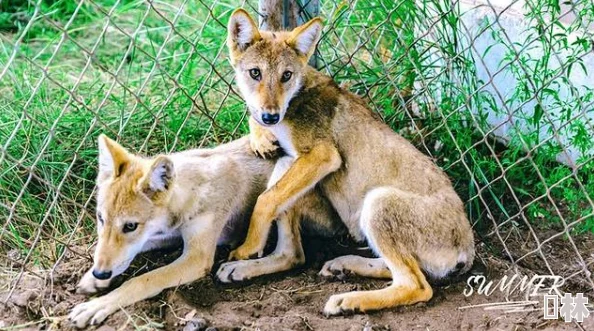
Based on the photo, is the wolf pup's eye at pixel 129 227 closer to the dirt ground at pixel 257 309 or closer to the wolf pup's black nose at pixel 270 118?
the dirt ground at pixel 257 309

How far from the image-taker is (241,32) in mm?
4695

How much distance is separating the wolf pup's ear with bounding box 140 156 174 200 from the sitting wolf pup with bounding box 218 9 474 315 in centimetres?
62

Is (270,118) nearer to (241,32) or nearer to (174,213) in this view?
(241,32)

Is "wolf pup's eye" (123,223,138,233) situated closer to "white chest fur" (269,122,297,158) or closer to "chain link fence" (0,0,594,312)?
"chain link fence" (0,0,594,312)

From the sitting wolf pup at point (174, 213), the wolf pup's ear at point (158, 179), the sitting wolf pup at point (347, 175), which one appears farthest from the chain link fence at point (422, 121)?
the wolf pup's ear at point (158, 179)

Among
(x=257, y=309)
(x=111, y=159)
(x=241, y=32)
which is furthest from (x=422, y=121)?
(x=111, y=159)

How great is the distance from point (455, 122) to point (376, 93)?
0.67 m

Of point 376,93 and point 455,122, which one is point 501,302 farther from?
point 376,93

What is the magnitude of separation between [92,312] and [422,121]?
2644mm

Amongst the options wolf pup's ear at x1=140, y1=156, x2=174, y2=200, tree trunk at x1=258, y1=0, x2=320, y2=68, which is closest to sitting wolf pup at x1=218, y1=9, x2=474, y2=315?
tree trunk at x1=258, y1=0, x2=320, y2=68

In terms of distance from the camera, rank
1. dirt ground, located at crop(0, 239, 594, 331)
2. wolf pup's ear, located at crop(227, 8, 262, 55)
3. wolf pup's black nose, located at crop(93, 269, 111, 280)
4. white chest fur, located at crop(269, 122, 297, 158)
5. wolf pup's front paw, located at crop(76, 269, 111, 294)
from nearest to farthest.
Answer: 1. wolf pup's black nose, located at crop(93, 269, 111, 280)
2. dirt ground, located at crop(0, 239, 594, 331)
3. wolf pup's front paw, located at crop(76, 269, 111, 294)
4. wolf pup's ear, located at crop(227, 8, 262, 55)
5. white chest fur, located at crop(269, 122, 297, 158)

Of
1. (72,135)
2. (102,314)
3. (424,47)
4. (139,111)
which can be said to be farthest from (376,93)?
(102,314)

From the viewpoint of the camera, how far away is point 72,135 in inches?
213

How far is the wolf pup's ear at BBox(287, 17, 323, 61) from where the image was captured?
4.64 metres
